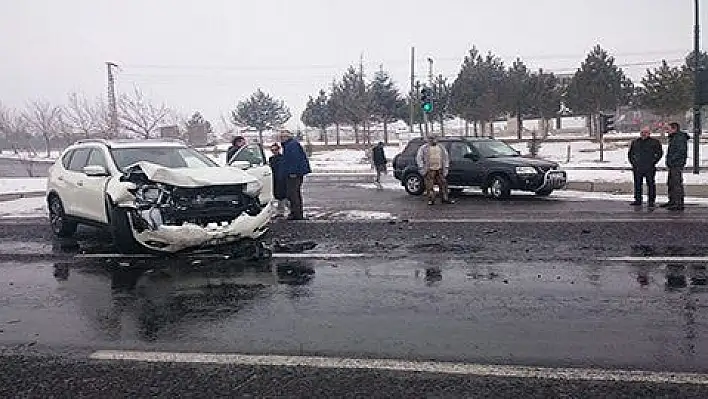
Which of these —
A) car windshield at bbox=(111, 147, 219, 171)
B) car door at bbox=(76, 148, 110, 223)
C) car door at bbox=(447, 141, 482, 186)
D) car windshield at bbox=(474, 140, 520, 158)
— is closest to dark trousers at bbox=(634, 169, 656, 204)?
car windshield at bbox=(474, 140, 520, 158)

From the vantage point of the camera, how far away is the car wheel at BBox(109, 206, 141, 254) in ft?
28.2

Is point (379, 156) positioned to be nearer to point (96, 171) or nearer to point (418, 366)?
point (96, 171)

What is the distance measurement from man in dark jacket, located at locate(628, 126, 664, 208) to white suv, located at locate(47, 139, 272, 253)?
26.4ft

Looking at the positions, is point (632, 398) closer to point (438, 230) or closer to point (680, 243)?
point (680, 243)

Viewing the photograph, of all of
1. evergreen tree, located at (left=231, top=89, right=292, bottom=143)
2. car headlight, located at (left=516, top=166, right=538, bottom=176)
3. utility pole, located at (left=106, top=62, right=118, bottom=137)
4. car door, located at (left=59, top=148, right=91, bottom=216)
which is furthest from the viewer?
evergreen tree, located at (left=231, top=89, right=292, bottom=143)

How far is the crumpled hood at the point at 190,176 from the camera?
834 cm

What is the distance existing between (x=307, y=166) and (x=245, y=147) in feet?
7.16

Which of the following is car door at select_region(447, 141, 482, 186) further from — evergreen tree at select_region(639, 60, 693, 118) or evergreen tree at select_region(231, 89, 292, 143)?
evergreen tree at select_region(231, 89, 292, 143)

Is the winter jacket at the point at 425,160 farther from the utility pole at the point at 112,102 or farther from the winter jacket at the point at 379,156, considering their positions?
the utility pole at the point at 112,102

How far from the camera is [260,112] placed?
71.9 metres

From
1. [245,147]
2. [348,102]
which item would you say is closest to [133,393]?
[245,147]

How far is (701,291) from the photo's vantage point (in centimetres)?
621

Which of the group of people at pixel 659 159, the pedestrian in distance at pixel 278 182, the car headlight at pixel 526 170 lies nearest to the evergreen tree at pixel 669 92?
the car headlight at pixel 526 170

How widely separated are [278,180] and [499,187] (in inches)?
215
